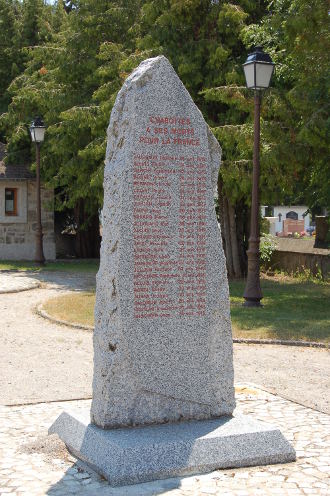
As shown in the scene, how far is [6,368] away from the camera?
948 cm

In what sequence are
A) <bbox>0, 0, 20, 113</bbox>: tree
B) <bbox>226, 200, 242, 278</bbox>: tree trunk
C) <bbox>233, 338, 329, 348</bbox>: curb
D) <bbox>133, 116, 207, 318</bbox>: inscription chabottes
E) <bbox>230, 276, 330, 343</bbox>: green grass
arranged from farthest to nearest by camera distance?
<bbox>0, 0, 20, 113</bbox>: tree → <bbox>226, 200, 242, 278</bbox>: tree trunk → <bbox>230, 276, 330, 343</bbox>: green grass → <bbox>233, 338, 329, 348</bbox>: curb → <bbox>133, 116, 207, 318</bbox>: inscription chabottes

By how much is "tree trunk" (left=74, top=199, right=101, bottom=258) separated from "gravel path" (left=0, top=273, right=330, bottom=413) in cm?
1691

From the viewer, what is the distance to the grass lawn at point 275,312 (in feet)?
38.7

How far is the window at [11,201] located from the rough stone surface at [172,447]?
22327 millimetres

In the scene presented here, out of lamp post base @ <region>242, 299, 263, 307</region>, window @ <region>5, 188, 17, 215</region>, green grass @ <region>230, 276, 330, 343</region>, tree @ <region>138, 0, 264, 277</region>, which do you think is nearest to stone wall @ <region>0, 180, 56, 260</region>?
window @ <region>5, 188, 17, 215</region>

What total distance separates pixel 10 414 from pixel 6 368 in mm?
2355

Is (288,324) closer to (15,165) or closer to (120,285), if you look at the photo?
(120,285)

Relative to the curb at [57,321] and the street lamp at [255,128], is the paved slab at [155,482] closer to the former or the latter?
the curb at [57,321]

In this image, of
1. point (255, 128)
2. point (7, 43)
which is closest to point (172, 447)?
point (255, 128)

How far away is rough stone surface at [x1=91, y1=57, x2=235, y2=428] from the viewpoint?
19.7 feet

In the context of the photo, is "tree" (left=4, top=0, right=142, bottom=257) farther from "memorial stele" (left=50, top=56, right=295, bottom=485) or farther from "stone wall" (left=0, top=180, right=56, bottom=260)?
"memorial stele" (left=50, top=56, right=295, bottom=485)

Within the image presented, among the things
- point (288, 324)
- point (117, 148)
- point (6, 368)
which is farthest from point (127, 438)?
point (288, 324)

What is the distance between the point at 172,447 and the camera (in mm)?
5613

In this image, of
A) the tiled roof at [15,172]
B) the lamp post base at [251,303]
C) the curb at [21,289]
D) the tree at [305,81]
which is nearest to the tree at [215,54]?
the tree at [305,81]
